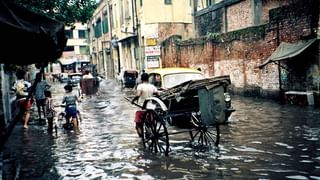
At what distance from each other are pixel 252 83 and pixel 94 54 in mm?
50802

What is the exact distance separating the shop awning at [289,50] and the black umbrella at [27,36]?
11308mm

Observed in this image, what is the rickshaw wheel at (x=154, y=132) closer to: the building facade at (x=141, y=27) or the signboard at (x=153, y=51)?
the signboard at (x=153, y=51)

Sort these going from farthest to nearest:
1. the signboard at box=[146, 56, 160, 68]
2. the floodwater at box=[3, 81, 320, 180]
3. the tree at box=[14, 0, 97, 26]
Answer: the signboard at box=[146, 56, 160, 68]
the tree at box=[14, 0, 97, 26]
the floodwater at box=[3, 81, 320, 180]

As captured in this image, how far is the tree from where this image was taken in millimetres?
14668

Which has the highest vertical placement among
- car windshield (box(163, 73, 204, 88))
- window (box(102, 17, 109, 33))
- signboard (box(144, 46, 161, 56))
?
window (box(102, 17, 109, 33))

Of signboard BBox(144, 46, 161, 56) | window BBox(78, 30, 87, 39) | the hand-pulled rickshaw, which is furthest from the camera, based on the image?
window BBox(78, 30, 87, 39)

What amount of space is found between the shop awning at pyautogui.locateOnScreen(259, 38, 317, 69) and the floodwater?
2043 mm

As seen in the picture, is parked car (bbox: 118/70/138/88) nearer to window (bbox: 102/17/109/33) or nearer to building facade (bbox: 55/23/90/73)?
window (bbox: 102/17/109/33)

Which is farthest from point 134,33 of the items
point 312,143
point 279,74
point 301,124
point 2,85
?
point 312,143

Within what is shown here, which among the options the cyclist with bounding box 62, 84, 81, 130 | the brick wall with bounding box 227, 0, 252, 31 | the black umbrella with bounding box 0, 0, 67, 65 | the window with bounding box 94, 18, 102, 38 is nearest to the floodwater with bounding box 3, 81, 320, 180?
the cyclist with bounding box 62, 84, 81, 130

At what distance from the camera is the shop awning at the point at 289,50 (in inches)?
594

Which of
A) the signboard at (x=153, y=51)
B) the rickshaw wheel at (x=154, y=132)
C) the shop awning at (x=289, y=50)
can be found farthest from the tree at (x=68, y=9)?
the signboard at (x=153, y=51)

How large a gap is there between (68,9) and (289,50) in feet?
26.8

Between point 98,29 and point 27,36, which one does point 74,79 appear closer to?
point 98,29
